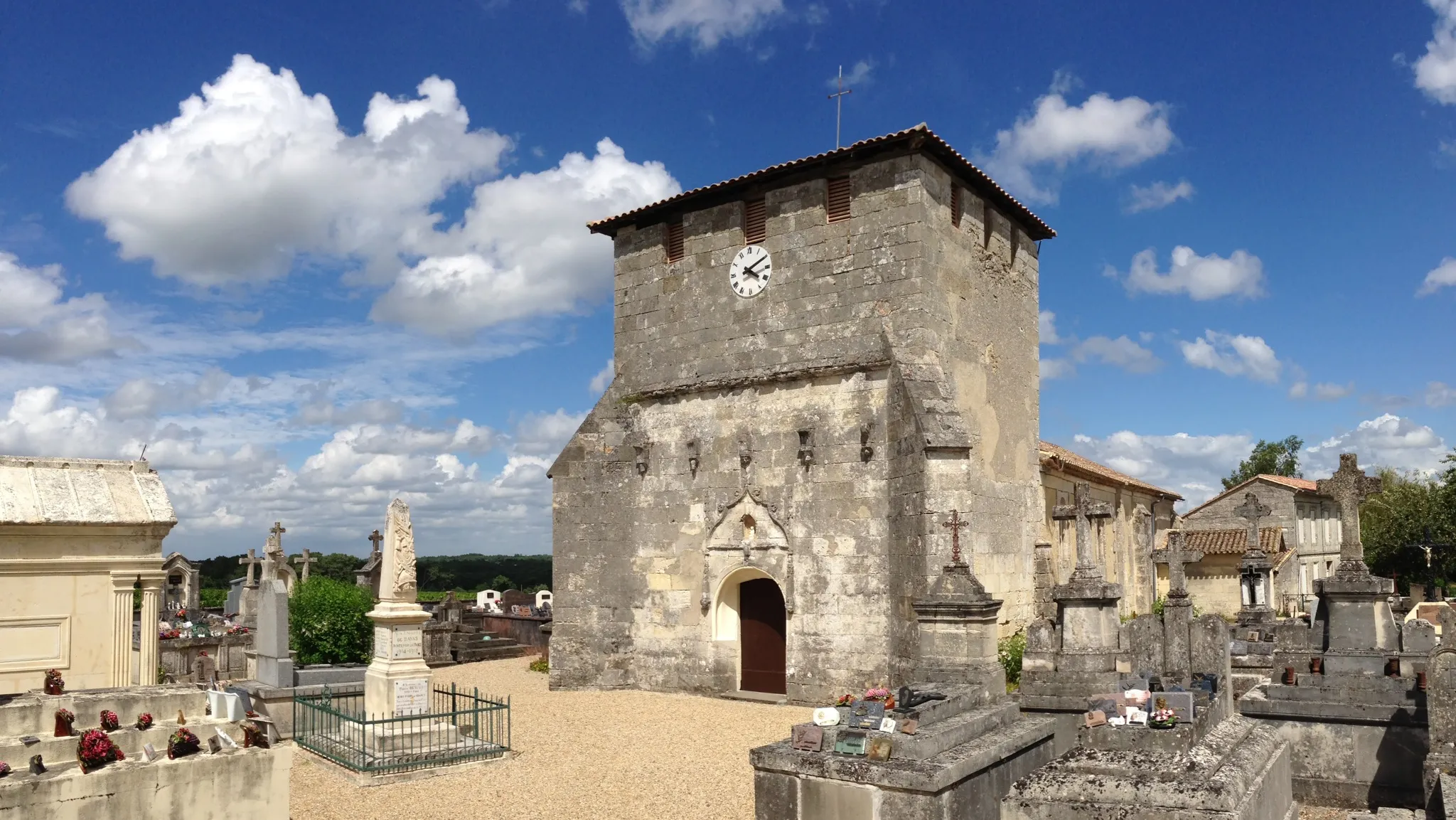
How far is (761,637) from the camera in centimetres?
1545

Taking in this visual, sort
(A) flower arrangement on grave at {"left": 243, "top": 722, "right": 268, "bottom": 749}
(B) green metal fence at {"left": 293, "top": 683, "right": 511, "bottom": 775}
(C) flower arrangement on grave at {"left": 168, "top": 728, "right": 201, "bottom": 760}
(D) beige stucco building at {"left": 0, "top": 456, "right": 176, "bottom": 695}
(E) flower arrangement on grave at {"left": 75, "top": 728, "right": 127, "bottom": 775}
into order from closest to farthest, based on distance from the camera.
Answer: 1. (E) flower arrangement on grave at {"left": 75, "top": 728, "right": 127, "bottom": 775}
2. (C) flower arrangement on grave at {"left": 168, "top": 728, "right": 201, "bottom": 760}
3. (A) flower arrangement on grave at {"left": 243, "top": 722, "right": 268, "bottom": 749}
4. (D) beige stucco building at {"left": 0, "top": 456, "right": 176, "bottom": 695}
5. (B) green metal fence at {"left": 293, "top": 683, "right": 511, "bottom": 775}

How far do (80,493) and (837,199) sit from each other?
35.5 feet

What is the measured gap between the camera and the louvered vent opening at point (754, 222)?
15766mm

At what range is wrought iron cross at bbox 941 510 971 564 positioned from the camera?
10919 mm

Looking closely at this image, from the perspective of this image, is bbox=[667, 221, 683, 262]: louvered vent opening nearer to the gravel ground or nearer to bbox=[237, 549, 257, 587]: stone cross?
the gravel ground

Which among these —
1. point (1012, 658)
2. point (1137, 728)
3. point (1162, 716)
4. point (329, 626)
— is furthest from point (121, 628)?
point (1012, 658)

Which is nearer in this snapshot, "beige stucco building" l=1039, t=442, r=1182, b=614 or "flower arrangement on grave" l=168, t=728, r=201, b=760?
"flower arrangement on grave" l=168, t=728, r=201, b=760

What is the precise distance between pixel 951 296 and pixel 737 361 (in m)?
3.52

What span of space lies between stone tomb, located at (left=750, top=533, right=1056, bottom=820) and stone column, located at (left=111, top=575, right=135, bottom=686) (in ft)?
17.4

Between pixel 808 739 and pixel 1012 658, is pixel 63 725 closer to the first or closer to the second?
pixel 808 739

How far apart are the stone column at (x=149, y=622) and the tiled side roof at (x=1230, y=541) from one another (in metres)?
28.0

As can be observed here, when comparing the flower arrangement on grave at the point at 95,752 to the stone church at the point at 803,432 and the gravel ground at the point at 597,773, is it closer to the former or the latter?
the gravel ground at the point at 597,773

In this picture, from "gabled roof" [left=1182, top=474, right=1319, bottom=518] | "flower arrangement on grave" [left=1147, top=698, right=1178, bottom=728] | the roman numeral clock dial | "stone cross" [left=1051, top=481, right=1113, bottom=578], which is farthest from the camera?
"gabled roof" [left=1182, top=474, right=1319, bottom=518]

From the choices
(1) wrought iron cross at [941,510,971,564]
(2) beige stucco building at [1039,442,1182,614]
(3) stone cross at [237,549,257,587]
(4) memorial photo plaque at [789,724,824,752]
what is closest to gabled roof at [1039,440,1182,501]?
(2) beige stucco building at [1039,442,1182,614]
